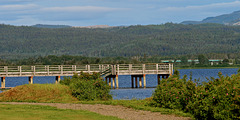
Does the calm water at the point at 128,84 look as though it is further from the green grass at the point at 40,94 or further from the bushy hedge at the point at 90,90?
the green grass at the point at 40,94

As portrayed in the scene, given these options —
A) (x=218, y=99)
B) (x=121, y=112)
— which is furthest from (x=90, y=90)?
(x=218, y=99)

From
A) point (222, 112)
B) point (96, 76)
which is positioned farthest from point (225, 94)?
point (96, 76)

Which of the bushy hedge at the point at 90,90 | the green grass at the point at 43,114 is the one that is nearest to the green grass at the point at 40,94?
the bushy hedge at the point at 90,90

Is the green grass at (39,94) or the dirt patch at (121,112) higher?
the green grass at (39,94)

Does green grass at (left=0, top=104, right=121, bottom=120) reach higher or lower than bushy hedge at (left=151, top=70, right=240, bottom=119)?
lower

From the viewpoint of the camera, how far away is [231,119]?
A: 17922 millimetres

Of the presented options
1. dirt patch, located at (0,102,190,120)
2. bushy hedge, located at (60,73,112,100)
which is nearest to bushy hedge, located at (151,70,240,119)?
dirt patch, located at (0,102,190,120)

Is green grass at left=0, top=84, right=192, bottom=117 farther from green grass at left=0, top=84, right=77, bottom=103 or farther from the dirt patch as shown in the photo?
the dirt patch

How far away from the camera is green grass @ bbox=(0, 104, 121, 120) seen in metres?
21.1

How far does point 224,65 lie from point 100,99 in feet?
555

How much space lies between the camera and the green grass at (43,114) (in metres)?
21.1

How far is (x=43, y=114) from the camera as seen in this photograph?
22562mm

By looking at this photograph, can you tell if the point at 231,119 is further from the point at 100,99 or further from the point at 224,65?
the point at 224,65

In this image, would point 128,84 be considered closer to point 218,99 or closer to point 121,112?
point 121,112
